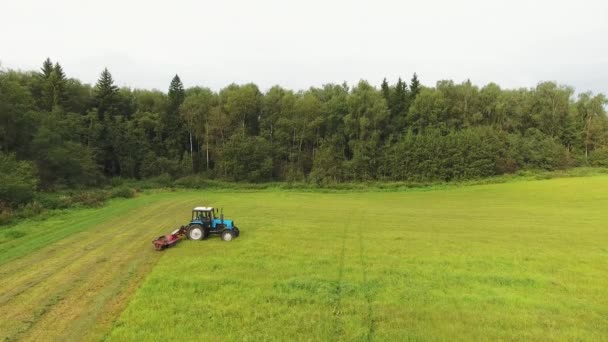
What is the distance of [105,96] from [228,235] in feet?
189

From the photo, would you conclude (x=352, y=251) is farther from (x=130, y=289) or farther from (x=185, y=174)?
(x=185, y=174)

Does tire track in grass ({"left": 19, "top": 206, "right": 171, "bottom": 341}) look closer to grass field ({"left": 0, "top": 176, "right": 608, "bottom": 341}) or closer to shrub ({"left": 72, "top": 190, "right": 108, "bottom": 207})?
grass field ({"left": 0, "top": 176, "right": 608, "bottom": 341})

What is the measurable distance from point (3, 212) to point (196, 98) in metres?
47.7

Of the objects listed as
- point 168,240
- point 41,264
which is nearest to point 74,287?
point 41,264

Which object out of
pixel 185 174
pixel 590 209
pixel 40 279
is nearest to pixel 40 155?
pixel 185 174

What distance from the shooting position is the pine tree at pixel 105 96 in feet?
212

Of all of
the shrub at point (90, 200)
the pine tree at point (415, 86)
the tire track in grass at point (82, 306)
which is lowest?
the tire track in grass at point (82, 306)

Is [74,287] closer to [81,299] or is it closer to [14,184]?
[81,299]

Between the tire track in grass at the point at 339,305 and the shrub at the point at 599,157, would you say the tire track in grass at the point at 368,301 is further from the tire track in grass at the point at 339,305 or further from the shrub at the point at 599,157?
the shrub at the point at 599,157

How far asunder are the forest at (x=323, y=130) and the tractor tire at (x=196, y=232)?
1727 inches

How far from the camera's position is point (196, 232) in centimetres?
Answer: 1898

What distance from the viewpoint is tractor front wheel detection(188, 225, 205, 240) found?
745 inches

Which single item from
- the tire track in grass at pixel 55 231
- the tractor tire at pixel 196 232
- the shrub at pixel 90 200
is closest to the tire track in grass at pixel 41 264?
the tire track in grass at pixel 55 231

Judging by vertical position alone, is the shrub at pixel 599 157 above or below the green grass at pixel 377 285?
above
